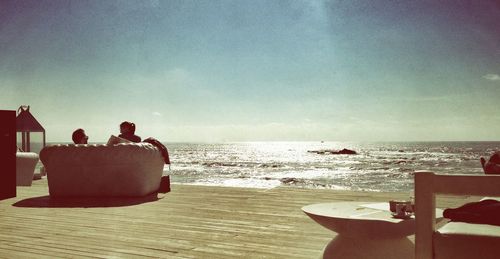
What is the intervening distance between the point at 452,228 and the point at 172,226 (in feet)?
8.09

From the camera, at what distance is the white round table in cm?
220

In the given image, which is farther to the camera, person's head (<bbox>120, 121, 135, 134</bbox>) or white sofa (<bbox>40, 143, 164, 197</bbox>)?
person's head (<bbox>120, 121, 135, 134</bbox>)

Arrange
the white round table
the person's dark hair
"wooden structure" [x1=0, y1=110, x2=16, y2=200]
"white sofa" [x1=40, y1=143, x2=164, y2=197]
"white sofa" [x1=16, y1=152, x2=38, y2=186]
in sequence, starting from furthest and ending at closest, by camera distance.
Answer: "white sofa" [x1=16, y1=152, x2=38, y2=186], the person's dark hair, "white sofa" [x1=40, y1=143, x2=164, y2=197], "wooden structure" [x1=0, y1=110, x2=16, y2=200], the white round table

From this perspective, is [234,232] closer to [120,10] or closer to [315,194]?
[315,194]

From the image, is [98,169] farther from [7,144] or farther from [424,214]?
[424,214]

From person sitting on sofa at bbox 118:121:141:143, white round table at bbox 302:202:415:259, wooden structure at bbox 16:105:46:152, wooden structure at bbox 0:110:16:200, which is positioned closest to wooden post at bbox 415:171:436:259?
white round table at bbox 302:202:415:259

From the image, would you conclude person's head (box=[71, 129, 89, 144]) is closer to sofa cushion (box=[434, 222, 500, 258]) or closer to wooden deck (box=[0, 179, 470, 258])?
wooden deck (box=[0, 179, 470, 258])

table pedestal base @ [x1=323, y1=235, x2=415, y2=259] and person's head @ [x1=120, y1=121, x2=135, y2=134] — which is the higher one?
person's head @ [x1=120, y1=121, x2=135, y2=134]

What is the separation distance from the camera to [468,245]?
1.84 metres

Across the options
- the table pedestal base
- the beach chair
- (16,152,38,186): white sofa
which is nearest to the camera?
the beach chair

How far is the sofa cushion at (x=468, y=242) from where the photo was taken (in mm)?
1817

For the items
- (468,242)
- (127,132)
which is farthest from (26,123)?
(468,242)

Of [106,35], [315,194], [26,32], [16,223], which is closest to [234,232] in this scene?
[16,223]

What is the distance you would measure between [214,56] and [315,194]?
517 inches
